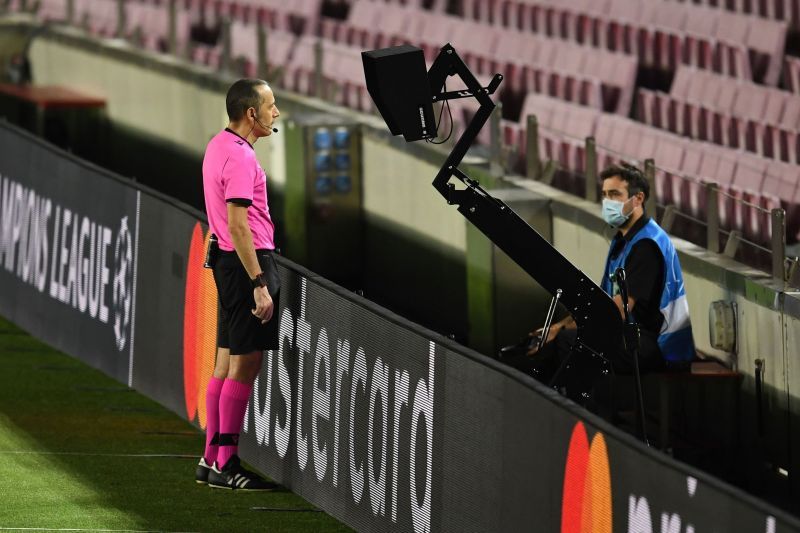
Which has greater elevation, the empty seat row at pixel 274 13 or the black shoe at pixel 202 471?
the empty seat row at pixel 274 13

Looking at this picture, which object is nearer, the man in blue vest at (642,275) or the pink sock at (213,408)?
the pink sock at (213,408)

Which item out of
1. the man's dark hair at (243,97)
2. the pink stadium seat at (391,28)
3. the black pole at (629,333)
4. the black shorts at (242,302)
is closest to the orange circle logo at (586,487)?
the black pole at (629,333)

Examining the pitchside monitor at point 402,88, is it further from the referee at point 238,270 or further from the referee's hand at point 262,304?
the referee's hand at point 262,304

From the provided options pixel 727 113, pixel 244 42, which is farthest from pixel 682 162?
pixel 244 42

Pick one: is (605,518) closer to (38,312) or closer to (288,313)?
(288,313)

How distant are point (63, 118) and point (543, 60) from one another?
17.4 feet

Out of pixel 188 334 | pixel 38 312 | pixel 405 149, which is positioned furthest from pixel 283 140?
pixel 188 334

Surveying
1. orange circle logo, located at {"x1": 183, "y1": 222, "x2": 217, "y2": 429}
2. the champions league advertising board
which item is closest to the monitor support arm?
orange circle logo, located at {"x1": 183, "y1": 222, "x2": 217, "y2": 429}

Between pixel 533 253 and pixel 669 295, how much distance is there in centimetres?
93

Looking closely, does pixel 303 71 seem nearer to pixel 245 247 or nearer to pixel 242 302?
pixel 242 302

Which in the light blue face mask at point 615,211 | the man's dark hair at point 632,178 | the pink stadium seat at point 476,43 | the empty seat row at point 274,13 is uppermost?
the man's dark hair at point 632,178

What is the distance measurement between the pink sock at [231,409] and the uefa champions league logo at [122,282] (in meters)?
1.94

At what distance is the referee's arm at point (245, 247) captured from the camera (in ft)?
24.3

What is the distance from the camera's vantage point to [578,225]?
35.0 feet
